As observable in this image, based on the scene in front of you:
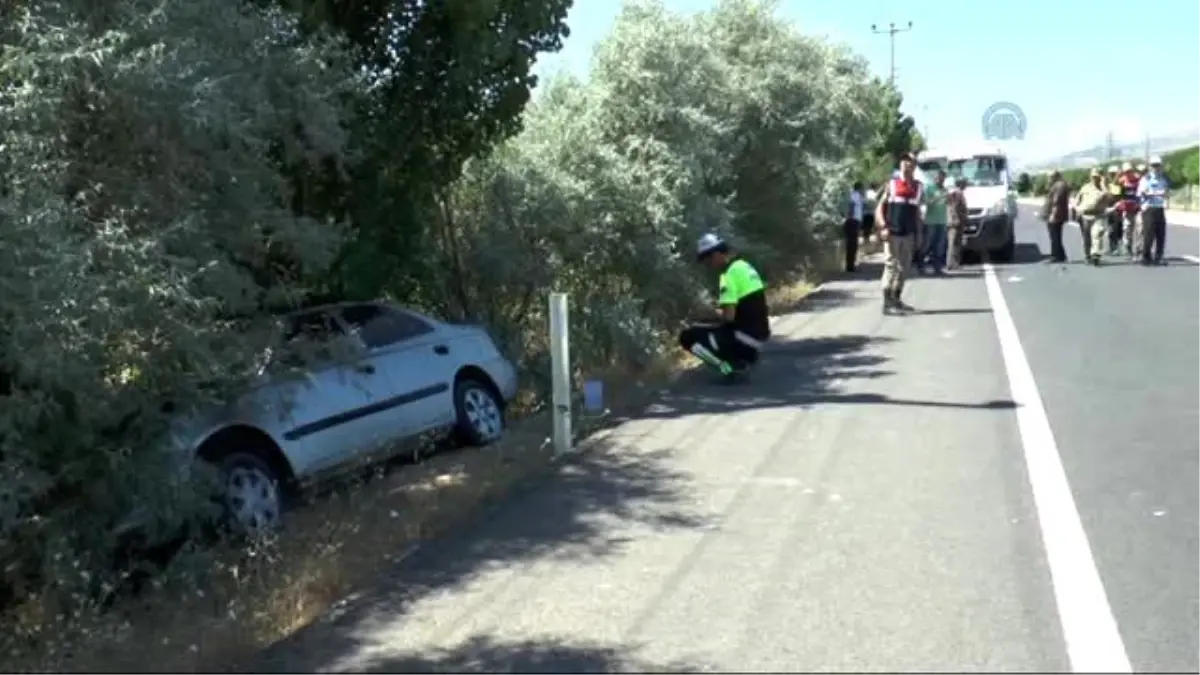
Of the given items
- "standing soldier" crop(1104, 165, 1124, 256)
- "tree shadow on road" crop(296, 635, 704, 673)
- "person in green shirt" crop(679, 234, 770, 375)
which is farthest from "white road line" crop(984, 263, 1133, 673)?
"standing soldier" crop(1104, 165, 1124, 256)

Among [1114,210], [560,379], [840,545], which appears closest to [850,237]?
[1114,210]

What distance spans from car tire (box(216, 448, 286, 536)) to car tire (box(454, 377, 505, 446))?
229cm

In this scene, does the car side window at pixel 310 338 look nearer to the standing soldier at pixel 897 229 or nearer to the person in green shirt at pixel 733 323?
the person in green shirt at pixel 733 323

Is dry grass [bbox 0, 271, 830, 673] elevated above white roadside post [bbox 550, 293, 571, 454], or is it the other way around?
white roadside post [bbox 550, 293, 571, 454]

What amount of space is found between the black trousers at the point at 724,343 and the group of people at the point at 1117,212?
48.1 feet

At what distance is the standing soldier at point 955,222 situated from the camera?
86.4 ft

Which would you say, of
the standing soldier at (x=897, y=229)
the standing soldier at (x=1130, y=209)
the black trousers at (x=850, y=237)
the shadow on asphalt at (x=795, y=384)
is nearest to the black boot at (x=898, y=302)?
the standing soldier at (x=897, y=229)

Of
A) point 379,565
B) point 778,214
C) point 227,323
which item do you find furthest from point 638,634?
point 778,214

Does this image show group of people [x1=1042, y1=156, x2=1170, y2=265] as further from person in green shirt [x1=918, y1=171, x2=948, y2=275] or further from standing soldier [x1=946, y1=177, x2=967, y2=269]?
person in green shirt [x1=918, y1=171, x2=948, y2=275]

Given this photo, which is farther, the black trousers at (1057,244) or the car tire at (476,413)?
the black trousers at (1057,244)

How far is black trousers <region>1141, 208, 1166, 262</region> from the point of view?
25469mm

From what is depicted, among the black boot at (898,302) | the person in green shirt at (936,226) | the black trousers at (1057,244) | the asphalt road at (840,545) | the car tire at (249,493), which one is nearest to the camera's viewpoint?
the asphalt road at (840,545)

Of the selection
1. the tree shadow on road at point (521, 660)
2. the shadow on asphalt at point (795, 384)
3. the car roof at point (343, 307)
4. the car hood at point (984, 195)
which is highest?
the car hood at point (984, 195)

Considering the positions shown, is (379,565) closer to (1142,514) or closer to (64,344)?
(64,344)
